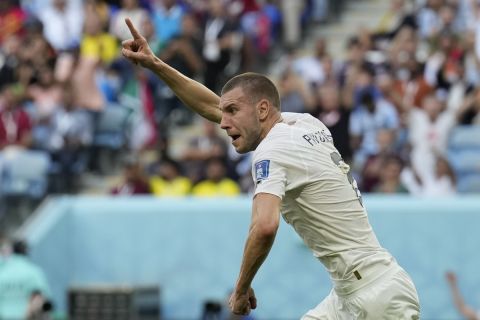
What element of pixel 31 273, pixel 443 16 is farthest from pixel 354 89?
pixel 31 273

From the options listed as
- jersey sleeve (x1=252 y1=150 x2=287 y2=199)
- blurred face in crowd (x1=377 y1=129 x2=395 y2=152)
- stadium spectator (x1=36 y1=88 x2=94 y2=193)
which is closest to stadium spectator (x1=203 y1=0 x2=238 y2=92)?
stadium spectator (x1=36 y1=88 x2=94 y2=193)

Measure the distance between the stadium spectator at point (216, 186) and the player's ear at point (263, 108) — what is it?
27.1ft

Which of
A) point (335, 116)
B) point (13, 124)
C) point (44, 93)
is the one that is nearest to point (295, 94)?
point (335, 116)

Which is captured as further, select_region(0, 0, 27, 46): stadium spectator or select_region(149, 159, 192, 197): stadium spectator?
select_region(0, 0, 27, 46): stadium spectator

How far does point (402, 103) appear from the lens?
15.4 metres

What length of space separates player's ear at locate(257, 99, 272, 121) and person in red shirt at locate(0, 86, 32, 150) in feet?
31.9

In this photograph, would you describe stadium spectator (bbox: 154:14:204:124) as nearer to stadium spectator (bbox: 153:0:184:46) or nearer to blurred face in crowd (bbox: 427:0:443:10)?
stadium spectator (bbox: 153:0:184:46)

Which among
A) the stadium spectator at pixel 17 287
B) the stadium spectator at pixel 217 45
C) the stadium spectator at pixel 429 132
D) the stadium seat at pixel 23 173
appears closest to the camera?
the stadium spectator at pixel 17 287

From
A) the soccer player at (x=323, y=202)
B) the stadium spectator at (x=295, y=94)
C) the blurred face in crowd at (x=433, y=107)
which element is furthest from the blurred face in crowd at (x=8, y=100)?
the soccer player at (x=323, y=202)

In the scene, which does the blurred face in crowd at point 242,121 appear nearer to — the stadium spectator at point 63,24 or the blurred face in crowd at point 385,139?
the blurred face in crowd at point 385,139

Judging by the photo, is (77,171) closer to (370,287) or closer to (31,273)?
(31,273)

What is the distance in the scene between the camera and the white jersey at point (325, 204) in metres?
6.40

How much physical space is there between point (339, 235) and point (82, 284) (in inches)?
337

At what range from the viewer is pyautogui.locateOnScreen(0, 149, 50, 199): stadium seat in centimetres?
1556
